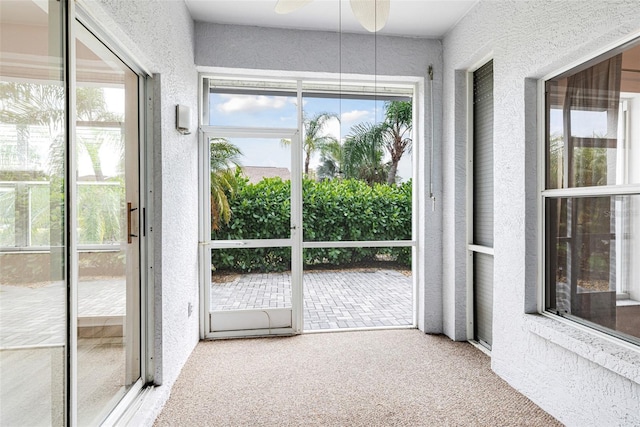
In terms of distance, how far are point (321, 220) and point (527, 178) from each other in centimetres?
190

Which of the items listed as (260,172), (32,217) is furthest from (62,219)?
(260,172)

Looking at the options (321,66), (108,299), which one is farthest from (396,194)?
(108,299)

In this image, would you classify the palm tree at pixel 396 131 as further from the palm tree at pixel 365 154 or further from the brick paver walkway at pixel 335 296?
the brick paver walkway at pixel 335 296

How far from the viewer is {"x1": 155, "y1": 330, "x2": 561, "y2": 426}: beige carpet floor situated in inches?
84.4

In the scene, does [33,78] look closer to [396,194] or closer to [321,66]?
[321,66]

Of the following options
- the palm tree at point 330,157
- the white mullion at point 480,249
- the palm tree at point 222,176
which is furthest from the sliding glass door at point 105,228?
the white mullion at point 480,249

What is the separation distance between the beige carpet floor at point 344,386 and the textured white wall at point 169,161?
32 centimetres

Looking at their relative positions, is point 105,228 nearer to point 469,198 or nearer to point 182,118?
point 182,118

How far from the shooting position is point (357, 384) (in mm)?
2539

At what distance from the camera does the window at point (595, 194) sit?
1813mm

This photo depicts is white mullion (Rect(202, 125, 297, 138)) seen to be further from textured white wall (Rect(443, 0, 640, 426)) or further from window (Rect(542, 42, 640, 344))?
window (Rect(542, 42, 640, 344))

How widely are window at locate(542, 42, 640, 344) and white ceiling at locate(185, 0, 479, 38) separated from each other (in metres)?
1.21

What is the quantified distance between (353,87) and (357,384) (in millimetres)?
2740

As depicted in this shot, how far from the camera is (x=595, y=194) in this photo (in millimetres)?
1989
